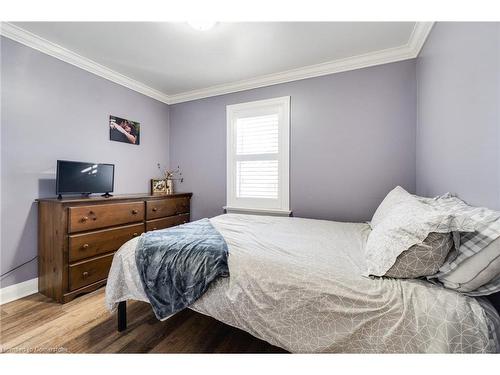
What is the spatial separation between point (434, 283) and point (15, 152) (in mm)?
3259

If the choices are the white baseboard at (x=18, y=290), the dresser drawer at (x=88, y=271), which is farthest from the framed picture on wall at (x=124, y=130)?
the white baseboard at (x=18, y=290)

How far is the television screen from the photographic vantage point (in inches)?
82.9

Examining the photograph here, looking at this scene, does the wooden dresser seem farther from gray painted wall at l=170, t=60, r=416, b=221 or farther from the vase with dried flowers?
gray painted wall at l=170, t=60, r=416, b=221

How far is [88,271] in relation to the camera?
6.89 feet

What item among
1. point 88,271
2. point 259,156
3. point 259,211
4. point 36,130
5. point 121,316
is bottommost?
point 121,316

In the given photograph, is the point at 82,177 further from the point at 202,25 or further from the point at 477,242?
the point at 477,242

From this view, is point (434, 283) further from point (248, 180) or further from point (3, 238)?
point (3, 238)

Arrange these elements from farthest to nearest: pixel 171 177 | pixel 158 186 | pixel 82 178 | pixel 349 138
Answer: pixel 171 177 → pixel 158 186 → pixel 349 138 → pixel 82 178

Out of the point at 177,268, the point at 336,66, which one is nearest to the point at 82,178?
the point at 177,268

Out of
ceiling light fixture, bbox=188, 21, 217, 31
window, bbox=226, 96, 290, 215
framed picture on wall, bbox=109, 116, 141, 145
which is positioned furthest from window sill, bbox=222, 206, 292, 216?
ceiling light fixture, bbox=188, 21, 217, 31

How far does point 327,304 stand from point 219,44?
244cm

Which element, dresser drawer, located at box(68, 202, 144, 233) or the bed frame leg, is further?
dresser drawer, located at box(68, 202, 144, 233)

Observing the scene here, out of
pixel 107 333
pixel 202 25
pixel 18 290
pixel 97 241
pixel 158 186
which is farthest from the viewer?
pixel 158 186

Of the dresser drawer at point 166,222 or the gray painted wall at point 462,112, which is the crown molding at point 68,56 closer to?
the dresser drawer at point 166,222
